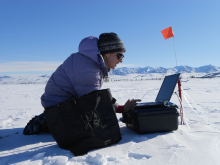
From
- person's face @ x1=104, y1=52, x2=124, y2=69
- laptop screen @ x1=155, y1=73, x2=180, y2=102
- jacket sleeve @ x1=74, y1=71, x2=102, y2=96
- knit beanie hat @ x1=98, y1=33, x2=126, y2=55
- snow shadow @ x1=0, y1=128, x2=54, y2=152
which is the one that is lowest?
snow shadow @ x1=0, y1=128, x2=54, y2=152

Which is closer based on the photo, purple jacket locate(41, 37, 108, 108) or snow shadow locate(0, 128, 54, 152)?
purple jacket locate(41, 37, 108, 108)

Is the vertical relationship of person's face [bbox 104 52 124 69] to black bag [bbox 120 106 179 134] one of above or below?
above

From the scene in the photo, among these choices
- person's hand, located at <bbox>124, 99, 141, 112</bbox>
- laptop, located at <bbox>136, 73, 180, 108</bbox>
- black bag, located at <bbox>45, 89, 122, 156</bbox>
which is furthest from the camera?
laptop, located at <bbox>136, 73, 180, 108</bbox>

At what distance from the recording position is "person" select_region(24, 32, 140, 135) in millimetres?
1678

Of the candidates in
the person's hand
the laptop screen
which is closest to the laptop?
the laptop screen

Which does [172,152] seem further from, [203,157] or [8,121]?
[8,121]

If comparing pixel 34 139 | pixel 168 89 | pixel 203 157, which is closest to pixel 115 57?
pixel 168 89

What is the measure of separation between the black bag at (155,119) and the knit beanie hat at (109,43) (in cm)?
74

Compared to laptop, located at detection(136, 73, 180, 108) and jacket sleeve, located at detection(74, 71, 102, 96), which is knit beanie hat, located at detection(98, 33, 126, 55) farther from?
laptop, located at detection(136, 73, 180, 108)

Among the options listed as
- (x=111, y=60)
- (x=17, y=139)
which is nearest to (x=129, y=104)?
(x=111, y=60)

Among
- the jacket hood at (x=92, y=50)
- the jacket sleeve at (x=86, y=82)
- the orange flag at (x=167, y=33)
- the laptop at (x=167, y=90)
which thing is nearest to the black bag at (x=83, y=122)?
the jacket sleeve at (x=86, y=82)

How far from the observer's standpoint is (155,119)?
6.57ft

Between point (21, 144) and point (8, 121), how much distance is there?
1.50 m

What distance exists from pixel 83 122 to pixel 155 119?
86 centimetres
